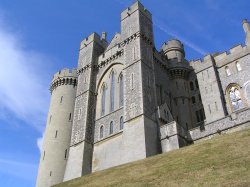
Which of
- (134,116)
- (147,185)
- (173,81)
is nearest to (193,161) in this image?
(147,185)

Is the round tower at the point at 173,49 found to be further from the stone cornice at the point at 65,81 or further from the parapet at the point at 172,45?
the stone cornice at the point at 65,81

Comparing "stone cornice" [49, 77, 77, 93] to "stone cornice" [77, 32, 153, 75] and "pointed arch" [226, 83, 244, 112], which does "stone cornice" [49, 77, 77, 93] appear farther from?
"pointed arch" [226, 83, 244, 112]

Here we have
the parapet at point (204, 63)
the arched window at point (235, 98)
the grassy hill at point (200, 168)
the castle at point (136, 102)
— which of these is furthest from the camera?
the parapet at point (204, 63)

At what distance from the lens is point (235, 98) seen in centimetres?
3145

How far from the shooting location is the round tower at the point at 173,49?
41094 millimetres

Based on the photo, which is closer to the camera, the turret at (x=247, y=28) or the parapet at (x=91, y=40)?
the turret at (x=247, y=28)

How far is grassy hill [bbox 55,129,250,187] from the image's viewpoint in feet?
43.4

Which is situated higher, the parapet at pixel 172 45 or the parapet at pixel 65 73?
the parapet at pixel 172 45

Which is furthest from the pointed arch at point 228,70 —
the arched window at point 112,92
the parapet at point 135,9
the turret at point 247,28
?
the arched window at point 112,92

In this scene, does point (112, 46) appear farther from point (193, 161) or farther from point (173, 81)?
point (193, 161)

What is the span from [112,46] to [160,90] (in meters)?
9.26

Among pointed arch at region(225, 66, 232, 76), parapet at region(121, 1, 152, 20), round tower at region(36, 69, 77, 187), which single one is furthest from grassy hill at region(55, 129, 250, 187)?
parapet at region(121, 1, 152, 20)

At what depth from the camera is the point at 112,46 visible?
38719 millimetres

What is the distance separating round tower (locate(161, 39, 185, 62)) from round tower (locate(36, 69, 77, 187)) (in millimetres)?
12885
